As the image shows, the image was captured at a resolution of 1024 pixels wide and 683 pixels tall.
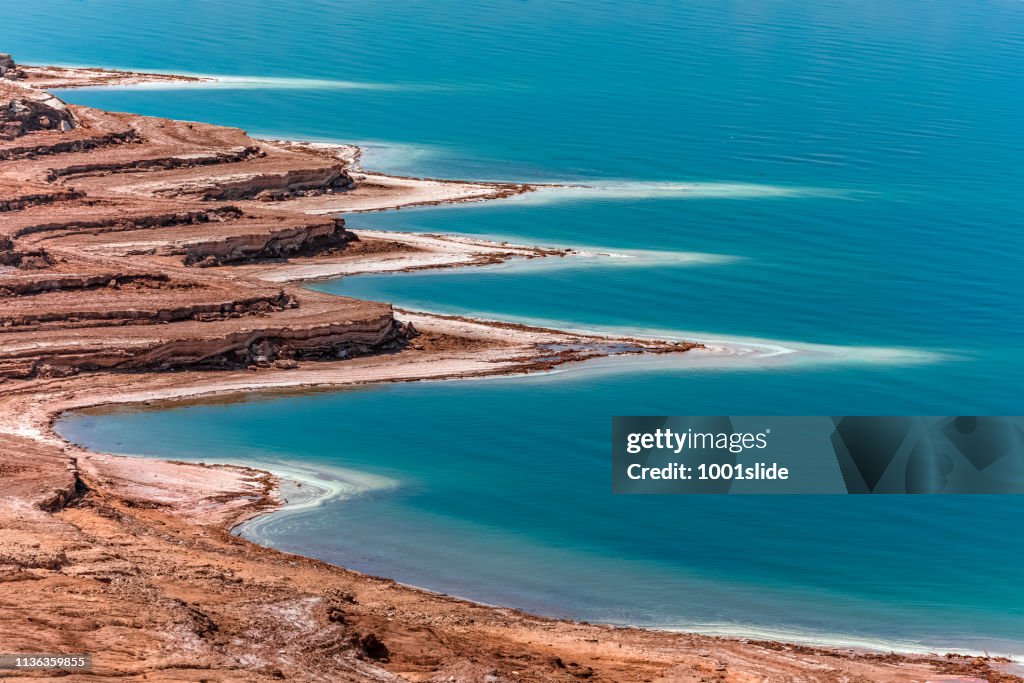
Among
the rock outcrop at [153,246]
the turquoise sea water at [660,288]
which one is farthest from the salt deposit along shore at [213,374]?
the turquoise sea water at [660,288]

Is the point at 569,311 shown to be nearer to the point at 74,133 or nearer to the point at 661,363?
the point at 661,363

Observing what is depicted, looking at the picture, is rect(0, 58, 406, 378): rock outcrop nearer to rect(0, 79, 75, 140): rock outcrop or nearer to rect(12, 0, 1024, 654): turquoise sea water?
rect(0, 79, 75, 140): rock outcrop

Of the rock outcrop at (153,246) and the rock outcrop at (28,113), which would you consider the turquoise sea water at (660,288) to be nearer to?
the rock outcrop at (153,246)

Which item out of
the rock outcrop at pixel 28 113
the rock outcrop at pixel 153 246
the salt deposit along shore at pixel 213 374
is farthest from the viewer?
the rock outcrop at pixel 28 113

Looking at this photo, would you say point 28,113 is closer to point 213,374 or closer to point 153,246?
point 153,246

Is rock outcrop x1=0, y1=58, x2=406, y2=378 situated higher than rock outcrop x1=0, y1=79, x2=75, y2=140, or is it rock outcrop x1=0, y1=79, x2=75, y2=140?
rock outcrop x1=0, y1=79, x2=75, y2=140

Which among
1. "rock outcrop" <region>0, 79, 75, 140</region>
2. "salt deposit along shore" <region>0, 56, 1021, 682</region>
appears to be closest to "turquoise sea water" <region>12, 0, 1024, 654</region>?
"salt deposit along shore" <region>0, 56, 1021, 682</region>
